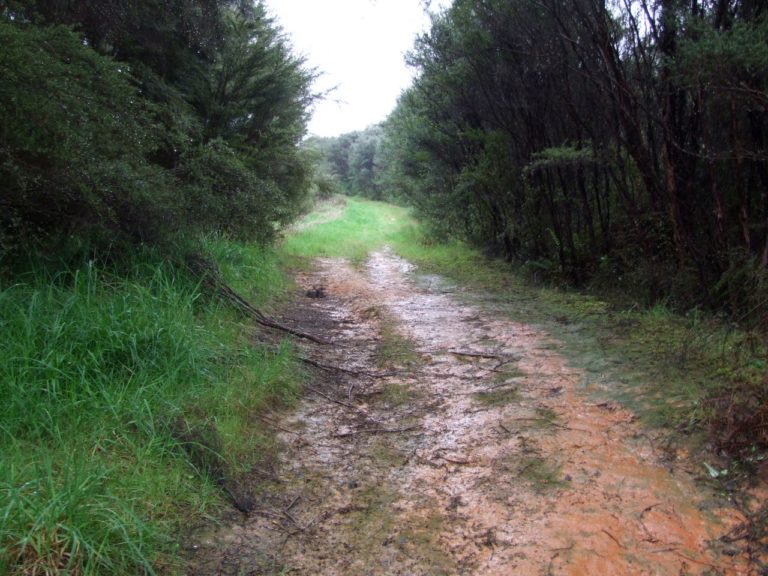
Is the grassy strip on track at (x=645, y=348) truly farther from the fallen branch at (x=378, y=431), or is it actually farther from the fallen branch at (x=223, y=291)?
the fallen branch at (x=223, y=291)

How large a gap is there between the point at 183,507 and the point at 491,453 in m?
1.79

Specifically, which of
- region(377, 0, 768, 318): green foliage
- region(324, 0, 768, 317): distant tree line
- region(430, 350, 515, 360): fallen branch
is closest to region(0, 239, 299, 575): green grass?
region(430, 350, 515, 360): fallen branch

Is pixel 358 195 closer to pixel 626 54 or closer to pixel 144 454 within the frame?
pixel 626 54

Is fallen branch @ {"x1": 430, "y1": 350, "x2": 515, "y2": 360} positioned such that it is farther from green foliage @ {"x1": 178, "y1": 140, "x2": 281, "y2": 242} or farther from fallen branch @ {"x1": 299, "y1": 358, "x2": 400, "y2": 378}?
green foliage @ {"x1": 178, "y1": 140, "x2": 281, "y2": 242}

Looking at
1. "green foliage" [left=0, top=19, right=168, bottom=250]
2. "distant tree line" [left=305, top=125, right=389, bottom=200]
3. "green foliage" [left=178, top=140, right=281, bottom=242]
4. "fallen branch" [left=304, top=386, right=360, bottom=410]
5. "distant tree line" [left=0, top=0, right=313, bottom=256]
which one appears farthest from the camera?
"distant tree line" [left=305, top=125, right=389, bottom=200]

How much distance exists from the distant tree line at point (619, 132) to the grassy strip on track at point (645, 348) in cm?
42

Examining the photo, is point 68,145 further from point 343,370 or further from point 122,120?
point 343,370

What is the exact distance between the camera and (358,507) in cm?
287

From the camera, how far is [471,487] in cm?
299

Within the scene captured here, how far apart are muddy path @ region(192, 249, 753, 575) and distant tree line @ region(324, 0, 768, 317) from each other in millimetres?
1702

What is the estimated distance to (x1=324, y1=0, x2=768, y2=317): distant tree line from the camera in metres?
4.92

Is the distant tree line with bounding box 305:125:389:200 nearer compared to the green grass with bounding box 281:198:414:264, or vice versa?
the green grass with bounding box 281:198:414:264

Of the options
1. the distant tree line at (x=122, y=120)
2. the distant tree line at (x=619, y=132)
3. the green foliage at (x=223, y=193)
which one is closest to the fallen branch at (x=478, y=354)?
the distant tree line at (x=619, y=132)

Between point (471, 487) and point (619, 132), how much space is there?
5.19 metres
